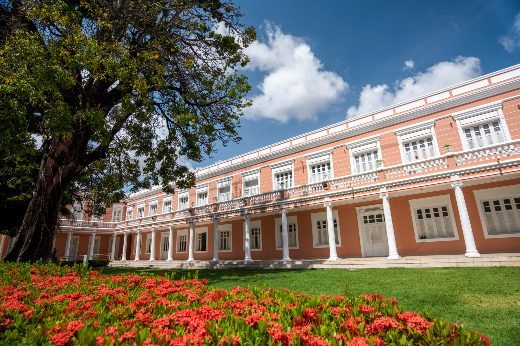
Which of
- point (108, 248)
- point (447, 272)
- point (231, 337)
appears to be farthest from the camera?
point (108, 248)

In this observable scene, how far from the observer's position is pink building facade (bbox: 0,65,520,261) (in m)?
10.6

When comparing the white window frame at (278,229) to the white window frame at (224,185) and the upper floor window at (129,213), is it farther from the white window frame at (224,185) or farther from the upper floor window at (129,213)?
the upper floor window at (129,213)

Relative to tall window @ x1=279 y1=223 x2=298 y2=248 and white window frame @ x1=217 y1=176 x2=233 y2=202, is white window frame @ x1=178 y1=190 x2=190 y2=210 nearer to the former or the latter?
white window frame @ x1=217 y1=176 x2=233 y2=202

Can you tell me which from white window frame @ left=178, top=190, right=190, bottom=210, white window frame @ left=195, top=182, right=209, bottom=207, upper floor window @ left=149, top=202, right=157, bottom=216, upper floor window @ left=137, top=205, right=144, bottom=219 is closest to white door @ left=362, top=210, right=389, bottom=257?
white window frame @ left=195, top=182, right=209, bottom=207

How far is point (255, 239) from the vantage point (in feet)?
59.4

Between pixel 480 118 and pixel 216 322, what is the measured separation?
13.7 metres

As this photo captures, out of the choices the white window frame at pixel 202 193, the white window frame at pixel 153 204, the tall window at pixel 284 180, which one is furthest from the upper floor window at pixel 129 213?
the tall window at pixel 284 180

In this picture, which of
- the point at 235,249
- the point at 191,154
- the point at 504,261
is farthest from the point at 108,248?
the point at 504,261

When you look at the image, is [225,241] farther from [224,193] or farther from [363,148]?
[363,148]

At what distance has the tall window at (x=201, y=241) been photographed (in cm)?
2130

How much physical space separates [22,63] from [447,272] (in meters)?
12.5

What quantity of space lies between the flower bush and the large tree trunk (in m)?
5.45

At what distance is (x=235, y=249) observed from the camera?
61.9 feet

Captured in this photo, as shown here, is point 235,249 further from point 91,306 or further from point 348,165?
point 91,306
